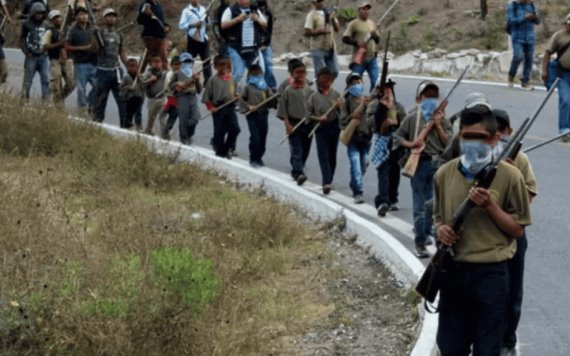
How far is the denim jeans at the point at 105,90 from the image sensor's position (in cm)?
1859

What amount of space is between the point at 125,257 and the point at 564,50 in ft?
26.0

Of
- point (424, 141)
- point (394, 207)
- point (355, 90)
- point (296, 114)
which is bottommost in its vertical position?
point (394, 207)

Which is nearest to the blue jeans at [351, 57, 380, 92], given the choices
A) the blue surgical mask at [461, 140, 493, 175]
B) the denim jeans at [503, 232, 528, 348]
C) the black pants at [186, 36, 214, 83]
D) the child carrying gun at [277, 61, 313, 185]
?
the black pants at [186, 36, 214, 83]

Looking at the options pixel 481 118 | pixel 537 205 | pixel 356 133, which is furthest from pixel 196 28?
pixel 481 118

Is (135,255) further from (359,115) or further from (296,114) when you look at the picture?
(296,114)

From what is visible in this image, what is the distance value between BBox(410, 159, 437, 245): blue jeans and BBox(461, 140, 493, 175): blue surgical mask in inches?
160

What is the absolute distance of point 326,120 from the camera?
562 inches

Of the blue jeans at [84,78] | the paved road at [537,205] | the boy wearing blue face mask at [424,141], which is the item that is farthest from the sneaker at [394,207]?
the blue jeans at [84,78]

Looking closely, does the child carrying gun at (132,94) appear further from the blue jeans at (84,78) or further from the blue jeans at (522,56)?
the blue jeans at (522,56)

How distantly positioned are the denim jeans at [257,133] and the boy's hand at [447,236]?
8.58 metres

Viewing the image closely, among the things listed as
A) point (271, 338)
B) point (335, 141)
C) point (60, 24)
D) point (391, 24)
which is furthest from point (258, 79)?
point (391, 24)

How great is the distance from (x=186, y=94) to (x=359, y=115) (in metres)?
3.96

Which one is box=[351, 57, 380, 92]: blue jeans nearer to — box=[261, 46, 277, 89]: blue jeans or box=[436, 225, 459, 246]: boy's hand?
box=[261, 46, 277, 89]: blue jeans

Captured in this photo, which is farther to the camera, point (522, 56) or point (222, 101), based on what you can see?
point (522, 56)
